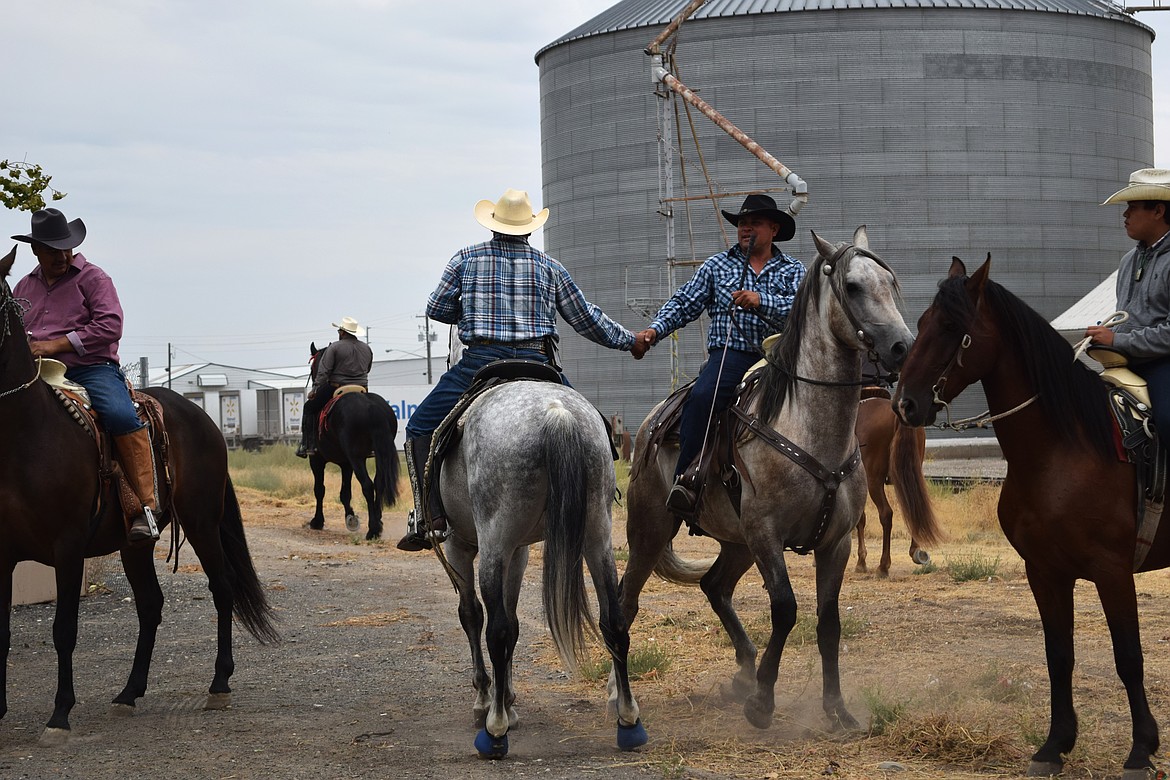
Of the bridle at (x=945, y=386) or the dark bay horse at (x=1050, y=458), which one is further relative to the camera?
the bridle at (x=945, y=386)

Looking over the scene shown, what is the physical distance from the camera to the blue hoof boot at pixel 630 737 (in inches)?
242

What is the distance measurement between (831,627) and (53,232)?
4.81 metres

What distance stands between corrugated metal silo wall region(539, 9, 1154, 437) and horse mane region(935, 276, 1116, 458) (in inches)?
1181

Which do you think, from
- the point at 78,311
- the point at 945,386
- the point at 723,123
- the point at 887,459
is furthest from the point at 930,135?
the point at 945,386

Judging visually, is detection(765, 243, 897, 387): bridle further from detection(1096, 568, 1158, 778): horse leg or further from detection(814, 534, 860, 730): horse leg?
detection(1096, 568, 1158, 778): horse leg

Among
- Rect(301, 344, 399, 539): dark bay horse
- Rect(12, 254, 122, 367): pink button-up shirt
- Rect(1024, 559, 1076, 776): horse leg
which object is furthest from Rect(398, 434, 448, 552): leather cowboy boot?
Rect(301, 344, 399, 539): dark bay horse

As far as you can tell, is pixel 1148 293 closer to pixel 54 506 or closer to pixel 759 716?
pixel 759 716

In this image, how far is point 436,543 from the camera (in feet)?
23.1

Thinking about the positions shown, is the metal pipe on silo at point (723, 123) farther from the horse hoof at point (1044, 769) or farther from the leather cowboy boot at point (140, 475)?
the horse hoof at point (1044, 769)

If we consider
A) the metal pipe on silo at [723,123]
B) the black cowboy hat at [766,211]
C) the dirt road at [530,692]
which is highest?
the metal pipe on silo at [723,123]

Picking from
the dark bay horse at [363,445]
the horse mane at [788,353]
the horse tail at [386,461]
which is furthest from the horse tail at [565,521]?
the horse tail at [386,461]

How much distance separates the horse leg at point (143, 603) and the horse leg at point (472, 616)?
1.99m

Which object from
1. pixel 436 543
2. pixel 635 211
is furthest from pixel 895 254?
pixel 436 543

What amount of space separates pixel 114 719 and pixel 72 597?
0.82 metres
